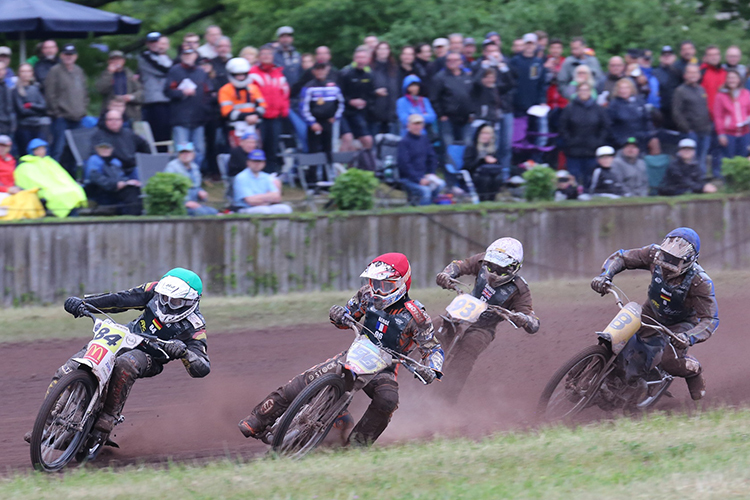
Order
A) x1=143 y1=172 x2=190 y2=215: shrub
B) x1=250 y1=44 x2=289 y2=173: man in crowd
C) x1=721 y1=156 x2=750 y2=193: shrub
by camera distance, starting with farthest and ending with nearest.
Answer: x1=721 y1=156 x2=750 y2=193: shrub, x1=250 y1=44 x2=289 y2=173: man in crowd, x1=143 y1=172 x2=190 y2=215: shrub

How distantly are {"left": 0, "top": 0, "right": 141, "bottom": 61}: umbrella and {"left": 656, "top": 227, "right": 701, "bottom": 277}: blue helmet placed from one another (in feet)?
32.9

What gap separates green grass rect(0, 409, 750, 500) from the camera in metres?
5.69

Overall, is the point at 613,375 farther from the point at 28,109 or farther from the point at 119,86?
the point at 28,109

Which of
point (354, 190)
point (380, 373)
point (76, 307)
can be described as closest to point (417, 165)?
point (354, 190)

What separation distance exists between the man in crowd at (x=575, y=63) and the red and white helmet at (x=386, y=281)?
8.60 metres

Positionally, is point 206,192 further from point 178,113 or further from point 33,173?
point 33,173

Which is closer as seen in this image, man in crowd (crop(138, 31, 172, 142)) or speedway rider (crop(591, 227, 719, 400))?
speedway rider (crop(591, 227, 719, 400))

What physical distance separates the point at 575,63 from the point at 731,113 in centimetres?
273

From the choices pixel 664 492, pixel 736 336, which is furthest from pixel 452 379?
pixel 736 336

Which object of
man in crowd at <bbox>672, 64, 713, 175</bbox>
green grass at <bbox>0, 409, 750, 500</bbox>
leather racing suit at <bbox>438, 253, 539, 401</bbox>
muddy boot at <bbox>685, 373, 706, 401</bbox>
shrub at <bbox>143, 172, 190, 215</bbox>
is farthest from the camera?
man in crowd at <bbox>672, 64, 713, 175</bbox>

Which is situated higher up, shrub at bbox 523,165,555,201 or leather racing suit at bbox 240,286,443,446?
shrub at bbox 523,165,555,201

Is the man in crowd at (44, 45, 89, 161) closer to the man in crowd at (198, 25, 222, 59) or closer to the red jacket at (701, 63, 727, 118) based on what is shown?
the man in crowd at (198, 25, 222, 59)

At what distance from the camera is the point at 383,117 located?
47.5 feet

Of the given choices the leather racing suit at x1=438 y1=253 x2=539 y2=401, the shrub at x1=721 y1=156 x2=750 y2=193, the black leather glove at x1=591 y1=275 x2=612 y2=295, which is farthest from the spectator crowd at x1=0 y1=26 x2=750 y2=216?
the black leather glove at x1=591 y1=275 x2=612 y2=295
